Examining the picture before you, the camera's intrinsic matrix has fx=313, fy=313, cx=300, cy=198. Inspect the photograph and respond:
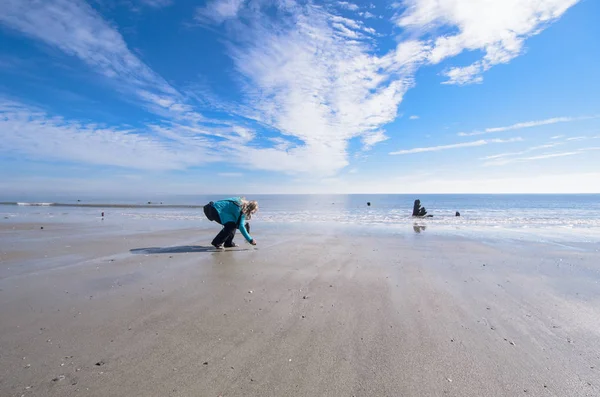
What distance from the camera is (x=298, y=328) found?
4.45 m

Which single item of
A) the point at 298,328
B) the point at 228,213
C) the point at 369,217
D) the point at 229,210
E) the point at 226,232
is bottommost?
the point at 298,328

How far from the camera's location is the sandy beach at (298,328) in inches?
125

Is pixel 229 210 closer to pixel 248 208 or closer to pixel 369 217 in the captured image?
pixel 248 208

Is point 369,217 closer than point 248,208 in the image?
No

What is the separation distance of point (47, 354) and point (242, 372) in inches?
92.2

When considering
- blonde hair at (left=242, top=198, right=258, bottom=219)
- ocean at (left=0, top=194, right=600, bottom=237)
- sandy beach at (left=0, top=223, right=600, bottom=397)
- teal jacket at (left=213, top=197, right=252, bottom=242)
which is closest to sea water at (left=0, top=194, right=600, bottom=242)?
ocean at (left=0, top=194, right=600, bottom=237)

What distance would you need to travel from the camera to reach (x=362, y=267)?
838 centimetres

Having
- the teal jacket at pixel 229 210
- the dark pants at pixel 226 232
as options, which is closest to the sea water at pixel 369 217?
the dark pants at pixel 226 232

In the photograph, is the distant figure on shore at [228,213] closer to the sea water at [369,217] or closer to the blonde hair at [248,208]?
the blonde hair at [248,208]

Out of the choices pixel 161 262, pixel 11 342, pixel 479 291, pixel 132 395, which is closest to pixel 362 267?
pixel 479 291

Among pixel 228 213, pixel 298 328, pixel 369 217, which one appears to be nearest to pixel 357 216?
pixel 369 217

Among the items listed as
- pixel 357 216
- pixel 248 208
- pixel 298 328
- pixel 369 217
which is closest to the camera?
pixel 298 328

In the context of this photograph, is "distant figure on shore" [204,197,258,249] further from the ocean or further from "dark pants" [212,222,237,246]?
the ocean

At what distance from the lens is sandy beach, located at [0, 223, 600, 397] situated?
10.4 ft
